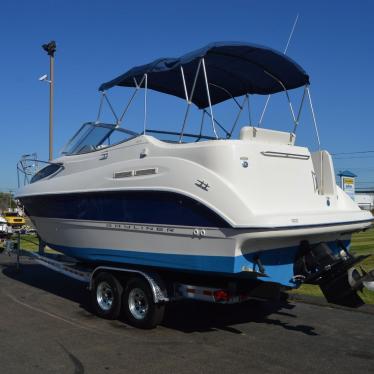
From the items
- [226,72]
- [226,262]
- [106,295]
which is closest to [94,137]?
[226,72]

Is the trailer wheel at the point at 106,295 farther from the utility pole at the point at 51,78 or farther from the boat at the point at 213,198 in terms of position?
the utility pole at the point at 51,78

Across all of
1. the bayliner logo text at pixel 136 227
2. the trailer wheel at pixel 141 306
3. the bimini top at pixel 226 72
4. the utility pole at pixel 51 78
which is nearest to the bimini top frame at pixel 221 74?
the bimini top at pixel 226 72

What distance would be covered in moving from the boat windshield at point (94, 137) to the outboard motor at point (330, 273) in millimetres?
2974

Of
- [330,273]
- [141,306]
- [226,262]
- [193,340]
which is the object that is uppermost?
[226,262]

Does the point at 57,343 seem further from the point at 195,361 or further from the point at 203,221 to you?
the point at 203,221

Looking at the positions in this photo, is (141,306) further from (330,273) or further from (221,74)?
(221,74)

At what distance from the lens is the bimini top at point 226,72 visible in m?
7.40

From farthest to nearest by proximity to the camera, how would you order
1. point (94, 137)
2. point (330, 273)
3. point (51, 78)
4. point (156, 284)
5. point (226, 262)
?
point (51, 78), point (94, 137), point (156, 284), point (330, 273), point (226, 262)

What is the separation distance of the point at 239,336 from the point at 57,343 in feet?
7.58

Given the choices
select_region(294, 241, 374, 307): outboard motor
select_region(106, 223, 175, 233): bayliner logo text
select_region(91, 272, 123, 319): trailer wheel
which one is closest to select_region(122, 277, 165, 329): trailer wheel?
select_region(91, 272, 123, 319): trailer wheel

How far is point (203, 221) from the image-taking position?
20.3 feet

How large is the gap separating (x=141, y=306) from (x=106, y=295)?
87cm

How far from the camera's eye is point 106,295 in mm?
7828

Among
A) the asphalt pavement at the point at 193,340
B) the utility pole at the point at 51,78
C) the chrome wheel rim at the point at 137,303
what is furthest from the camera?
the utility pole at the point at 51,78
